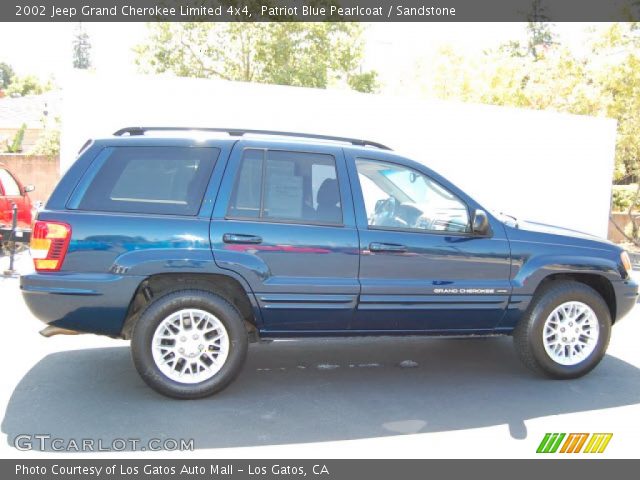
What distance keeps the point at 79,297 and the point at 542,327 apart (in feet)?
11.8

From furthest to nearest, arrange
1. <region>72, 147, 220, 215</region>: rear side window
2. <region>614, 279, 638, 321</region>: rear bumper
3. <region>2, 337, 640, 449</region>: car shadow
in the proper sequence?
<region>614, 279, 638, 321</region>: rear bumper → <region>72, 147, 220, 215</region>: rear side window → <region>2, 337, 640, 449</region>: car shadow

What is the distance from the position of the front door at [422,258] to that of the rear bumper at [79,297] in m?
1.75

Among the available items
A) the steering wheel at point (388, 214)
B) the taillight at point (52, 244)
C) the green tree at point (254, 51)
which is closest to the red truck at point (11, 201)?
the taillight at point (52, 244)

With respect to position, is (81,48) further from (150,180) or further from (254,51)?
(150,180)

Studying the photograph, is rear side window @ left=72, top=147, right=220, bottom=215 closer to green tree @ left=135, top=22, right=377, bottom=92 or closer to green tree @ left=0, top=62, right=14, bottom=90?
green tree @ left=135, top=22, right=377, bottom=92

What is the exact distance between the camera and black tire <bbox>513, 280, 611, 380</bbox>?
205 inches

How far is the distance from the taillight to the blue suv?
14 millimetres

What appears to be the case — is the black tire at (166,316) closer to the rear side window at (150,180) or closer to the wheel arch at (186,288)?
the wheel arch at (186,288)

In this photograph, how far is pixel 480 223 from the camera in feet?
16.2

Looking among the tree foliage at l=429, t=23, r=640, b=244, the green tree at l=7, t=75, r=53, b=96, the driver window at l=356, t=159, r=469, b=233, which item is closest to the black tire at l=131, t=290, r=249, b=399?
the driver window at l=356, t=159, r=469, b=233

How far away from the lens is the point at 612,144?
1596cm

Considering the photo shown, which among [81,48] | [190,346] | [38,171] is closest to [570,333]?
[190,346]

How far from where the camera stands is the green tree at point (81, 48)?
69625 millimetres
